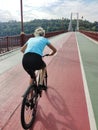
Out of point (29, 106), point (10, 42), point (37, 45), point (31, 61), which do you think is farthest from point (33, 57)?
point (10, 42)

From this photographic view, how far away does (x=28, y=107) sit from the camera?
5.25 m

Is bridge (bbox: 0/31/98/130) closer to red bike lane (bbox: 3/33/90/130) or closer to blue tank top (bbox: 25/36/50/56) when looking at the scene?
red bike lane (bbox: 3/33/90/130)

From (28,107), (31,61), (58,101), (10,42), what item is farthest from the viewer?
(10,42)

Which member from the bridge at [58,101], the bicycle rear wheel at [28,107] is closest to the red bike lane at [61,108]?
the bridge at [58,101]

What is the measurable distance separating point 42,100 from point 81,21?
157396 millimetres

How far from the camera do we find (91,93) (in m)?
7.76

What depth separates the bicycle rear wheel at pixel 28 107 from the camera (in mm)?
4979

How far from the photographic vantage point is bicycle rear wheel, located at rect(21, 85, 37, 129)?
16.3 feet

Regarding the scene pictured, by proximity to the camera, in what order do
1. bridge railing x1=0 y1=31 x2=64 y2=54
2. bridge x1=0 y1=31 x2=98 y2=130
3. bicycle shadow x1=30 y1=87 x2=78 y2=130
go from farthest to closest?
bridge railing x1=0 y1=31 x2=64 y2=54, bridge x1=0 y1=31 x2=98 y2=130, bicycle shadow x1=30 y1=87 x2=78 y2=130

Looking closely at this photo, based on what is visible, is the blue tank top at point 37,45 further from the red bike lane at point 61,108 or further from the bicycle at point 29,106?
the red bike lane at point 61,108

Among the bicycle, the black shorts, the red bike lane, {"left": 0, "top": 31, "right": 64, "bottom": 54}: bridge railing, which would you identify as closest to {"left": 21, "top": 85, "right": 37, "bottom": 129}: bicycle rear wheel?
the bicycle

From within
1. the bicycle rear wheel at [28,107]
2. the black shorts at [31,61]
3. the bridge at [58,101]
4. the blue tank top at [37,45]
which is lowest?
the bridge at [58,101]

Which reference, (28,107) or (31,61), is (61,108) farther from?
(31,61)

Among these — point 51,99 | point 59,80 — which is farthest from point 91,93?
point 59,80
